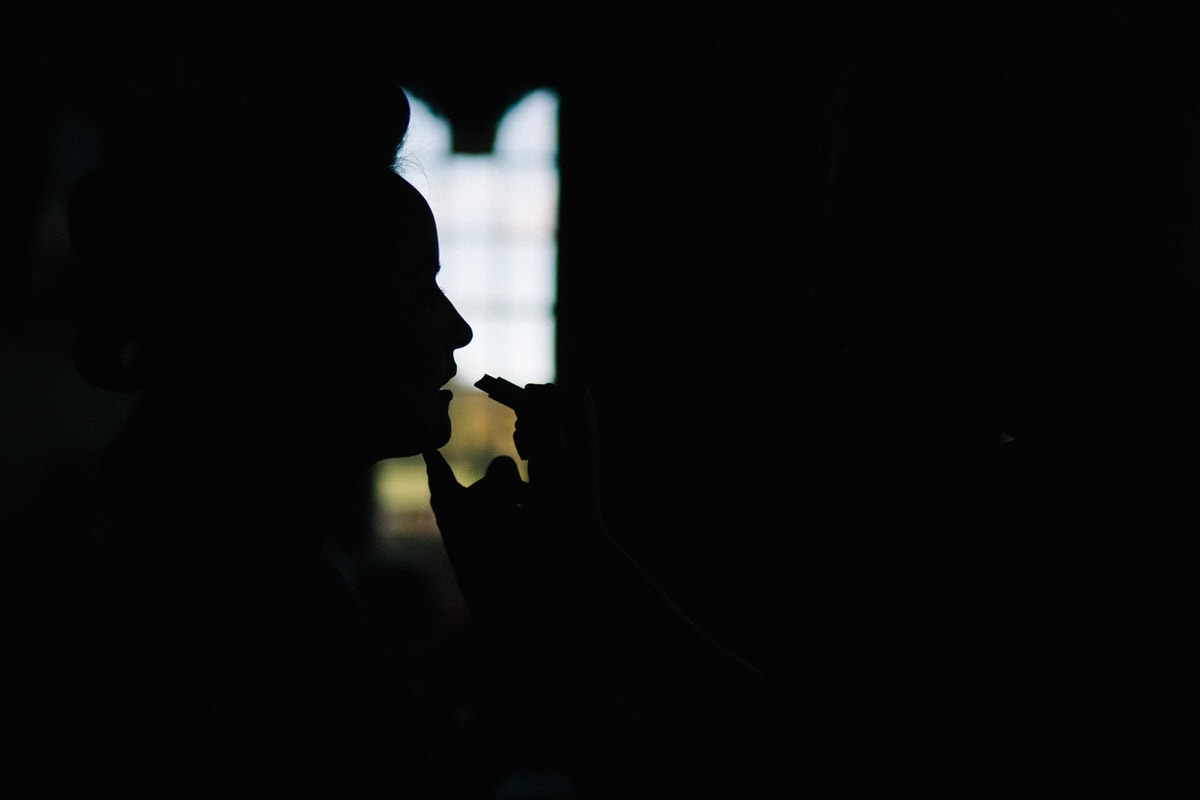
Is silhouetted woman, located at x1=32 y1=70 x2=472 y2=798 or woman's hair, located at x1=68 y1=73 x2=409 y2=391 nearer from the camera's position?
silhouetted woman, located at x1=32 y1=70 x2=472 y2=798

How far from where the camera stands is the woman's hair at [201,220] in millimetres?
586

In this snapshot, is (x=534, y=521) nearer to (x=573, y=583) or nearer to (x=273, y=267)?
(x=573, y=583)

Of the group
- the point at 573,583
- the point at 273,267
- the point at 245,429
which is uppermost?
the point at 273,267

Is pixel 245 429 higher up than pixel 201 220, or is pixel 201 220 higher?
pixel 201 220

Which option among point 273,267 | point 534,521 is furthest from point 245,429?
point 534,521

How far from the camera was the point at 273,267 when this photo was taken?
0.61 metres

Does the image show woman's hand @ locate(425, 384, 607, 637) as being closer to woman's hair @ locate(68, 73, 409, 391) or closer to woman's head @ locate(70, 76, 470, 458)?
woman's head @ locate(70, 76, 470, 458)

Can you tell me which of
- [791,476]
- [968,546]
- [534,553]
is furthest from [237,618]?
[791,476]

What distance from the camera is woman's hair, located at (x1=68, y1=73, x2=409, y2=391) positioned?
1.92 feet

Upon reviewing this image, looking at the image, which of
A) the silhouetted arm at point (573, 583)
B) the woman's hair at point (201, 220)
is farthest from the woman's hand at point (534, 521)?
the woman's hair at point (201, 220)

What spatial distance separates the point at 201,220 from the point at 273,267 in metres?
0.06

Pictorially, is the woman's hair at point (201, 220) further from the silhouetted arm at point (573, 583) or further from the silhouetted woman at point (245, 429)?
the silhouetted arm at point (573, 583)

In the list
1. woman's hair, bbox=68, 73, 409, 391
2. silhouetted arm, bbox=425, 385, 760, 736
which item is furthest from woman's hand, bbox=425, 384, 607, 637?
woman's hair, bbox=68, 73, 409, 391

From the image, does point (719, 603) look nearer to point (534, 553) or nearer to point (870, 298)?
point (534, 553)
